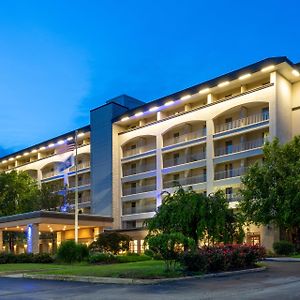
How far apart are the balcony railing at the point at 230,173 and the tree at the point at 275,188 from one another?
800 cm

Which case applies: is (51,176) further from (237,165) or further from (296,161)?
(296,161)

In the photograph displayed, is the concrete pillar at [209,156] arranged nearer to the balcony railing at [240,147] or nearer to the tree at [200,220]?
the balcony railing at [240,147]

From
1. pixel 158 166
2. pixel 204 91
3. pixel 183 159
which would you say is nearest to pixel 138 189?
pixel 158 166

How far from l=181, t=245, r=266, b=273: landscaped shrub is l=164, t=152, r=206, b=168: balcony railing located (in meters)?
35.6

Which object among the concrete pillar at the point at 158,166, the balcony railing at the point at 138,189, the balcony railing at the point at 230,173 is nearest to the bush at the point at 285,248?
the balcony railing at the point at 230,173

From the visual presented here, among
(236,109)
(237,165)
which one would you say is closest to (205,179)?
(237,165)

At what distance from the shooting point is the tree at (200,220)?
30750 mm

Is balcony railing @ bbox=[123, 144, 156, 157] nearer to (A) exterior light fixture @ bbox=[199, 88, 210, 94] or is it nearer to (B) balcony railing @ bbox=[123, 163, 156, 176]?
(B) balcony railing @ bbox=[123, 163, 156, 176]

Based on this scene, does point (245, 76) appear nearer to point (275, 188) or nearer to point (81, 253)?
point (275, 188)

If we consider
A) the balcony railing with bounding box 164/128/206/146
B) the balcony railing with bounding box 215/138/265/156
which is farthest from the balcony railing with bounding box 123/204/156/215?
the balcony railing with bounding box 215/138/265/156

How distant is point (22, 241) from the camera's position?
74.4m

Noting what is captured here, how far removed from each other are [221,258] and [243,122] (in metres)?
34.9

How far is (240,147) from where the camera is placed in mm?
54250

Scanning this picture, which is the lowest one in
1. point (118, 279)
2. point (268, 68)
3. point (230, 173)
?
point (118, 279)
